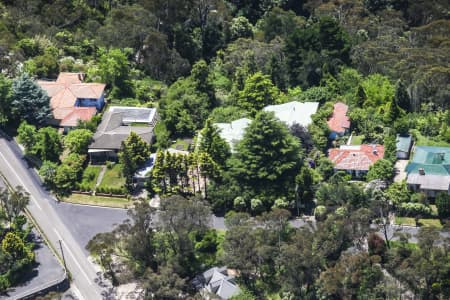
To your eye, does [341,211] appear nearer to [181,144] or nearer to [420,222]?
[420,222]

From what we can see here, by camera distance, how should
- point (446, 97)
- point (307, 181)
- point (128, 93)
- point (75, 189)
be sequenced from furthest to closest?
point (128, 93), point (446, 97), point (75, 189), point (307, 181)

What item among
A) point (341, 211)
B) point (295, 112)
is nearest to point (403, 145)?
point (295, 112)

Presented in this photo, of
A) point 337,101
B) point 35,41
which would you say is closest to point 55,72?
point 35,41

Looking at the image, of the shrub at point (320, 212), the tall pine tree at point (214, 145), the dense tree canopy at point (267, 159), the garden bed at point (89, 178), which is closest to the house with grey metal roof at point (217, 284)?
the shrub at point (320, 212)

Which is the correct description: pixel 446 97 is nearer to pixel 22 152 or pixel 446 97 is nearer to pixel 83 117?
pixel 83 117

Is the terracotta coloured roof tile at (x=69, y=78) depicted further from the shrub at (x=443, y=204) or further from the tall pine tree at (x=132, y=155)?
the shrub at (x=443, y=204)

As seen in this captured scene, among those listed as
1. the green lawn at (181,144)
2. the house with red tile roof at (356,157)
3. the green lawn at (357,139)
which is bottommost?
the green lawn at (181,144)
